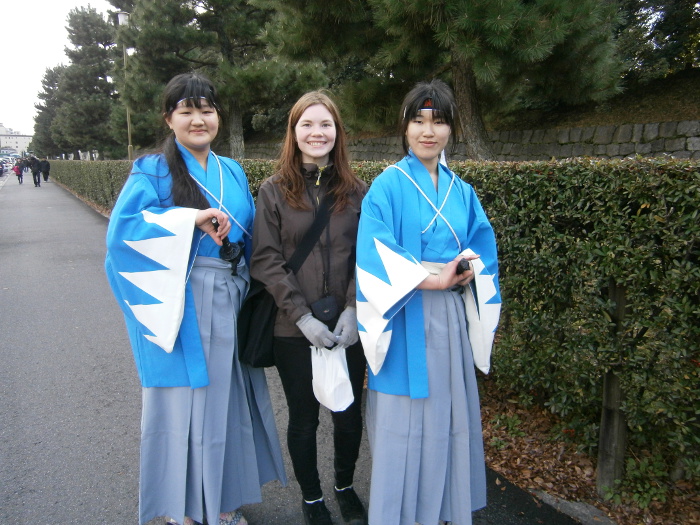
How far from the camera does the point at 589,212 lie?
222 centimetres

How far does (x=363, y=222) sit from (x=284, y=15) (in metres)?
6.77

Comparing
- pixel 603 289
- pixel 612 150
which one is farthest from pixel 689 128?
pixel 603 289

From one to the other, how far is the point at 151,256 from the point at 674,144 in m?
8.69

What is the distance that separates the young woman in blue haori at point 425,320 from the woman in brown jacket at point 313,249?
6.6 inches

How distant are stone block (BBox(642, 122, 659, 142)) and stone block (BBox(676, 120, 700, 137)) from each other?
1.19ft

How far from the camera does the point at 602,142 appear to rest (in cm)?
929

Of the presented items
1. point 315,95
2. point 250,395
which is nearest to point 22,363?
point 250,395

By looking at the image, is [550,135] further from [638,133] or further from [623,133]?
[638,133]

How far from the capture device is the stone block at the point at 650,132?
8.50m

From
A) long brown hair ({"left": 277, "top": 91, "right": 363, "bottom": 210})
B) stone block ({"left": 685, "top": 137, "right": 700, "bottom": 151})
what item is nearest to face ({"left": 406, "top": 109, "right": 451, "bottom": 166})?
long brown hair ({"left": 277, "top": 91, "right": 363, "bottom": 210})

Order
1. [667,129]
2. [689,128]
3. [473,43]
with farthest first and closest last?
[667,129]
[689,128]
[473,43]

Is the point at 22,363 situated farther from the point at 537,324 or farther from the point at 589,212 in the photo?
the point at 589,212

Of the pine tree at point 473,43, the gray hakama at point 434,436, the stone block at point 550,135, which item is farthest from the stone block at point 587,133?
the gray hakama at point 434,436

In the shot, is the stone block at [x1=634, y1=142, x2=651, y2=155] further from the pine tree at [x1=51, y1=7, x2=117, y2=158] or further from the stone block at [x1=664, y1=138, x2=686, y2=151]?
the pine tree at [x1=51, y1=7, x2=117, y2=158]
